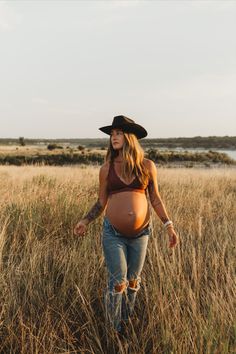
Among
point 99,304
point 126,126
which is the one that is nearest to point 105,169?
point 126,126

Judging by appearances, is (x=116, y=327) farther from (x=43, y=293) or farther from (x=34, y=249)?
(x=34, y=249)

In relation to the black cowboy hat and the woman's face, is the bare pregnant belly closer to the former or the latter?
the woman's face

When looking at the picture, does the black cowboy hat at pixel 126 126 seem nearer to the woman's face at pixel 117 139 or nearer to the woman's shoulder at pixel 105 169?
the woman's face at pixel 117 139

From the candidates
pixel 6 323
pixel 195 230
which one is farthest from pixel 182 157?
pixel 6 323

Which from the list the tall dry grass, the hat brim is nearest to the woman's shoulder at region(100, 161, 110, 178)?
the hat brim

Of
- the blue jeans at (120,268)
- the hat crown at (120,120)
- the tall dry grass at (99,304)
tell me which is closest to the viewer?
the tall dry grass at (99,304)

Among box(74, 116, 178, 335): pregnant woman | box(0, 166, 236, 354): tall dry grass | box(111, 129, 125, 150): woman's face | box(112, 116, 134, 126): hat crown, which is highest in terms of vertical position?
box(112, 116, 134, 126): hat crown

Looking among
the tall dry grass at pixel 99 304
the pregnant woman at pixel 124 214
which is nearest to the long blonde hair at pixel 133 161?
the pregnant woman at pixel 124 214

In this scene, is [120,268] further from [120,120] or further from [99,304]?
[120,120]

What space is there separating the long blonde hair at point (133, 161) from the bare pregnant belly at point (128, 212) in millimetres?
125

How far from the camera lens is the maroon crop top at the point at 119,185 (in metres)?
2.79

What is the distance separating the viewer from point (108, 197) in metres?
2.90

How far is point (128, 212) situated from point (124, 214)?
1.2 inches

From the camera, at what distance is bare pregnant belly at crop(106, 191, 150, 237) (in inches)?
106
